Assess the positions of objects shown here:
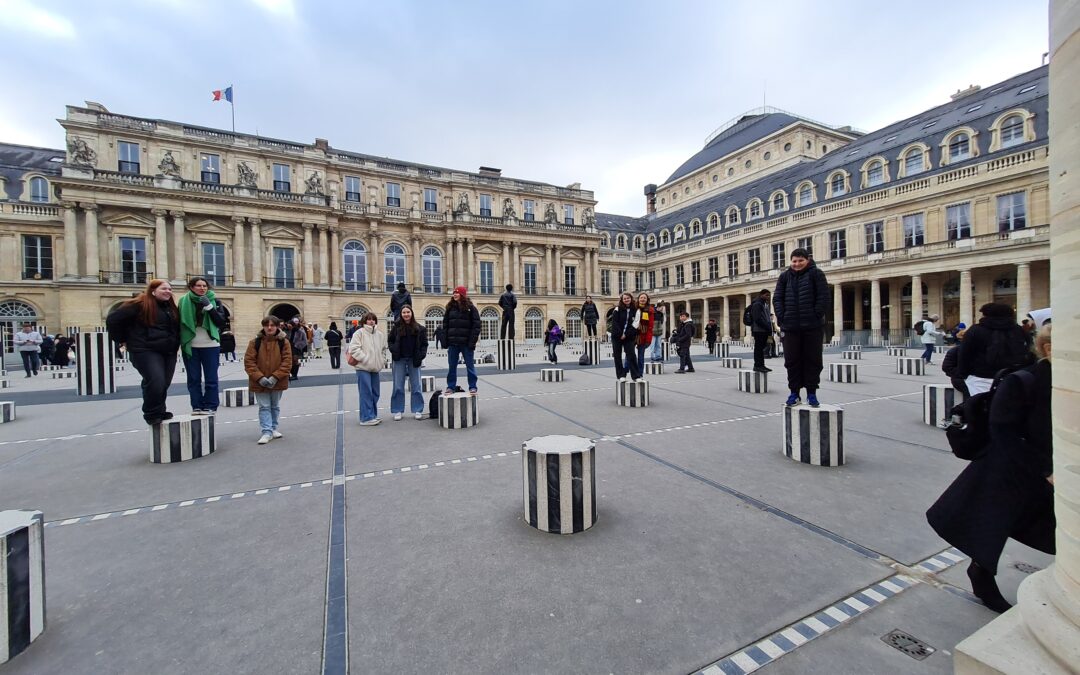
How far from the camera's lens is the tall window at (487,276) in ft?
143

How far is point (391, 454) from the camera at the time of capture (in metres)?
4.93

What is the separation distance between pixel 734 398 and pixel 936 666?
6871 mm

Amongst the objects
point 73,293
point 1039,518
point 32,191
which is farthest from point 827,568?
point 32,191

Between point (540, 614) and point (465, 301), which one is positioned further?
point (465, 301)

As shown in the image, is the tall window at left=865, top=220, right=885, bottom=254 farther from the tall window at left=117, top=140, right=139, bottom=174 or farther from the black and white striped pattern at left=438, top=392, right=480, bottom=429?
the tall window at left=117, top=140, right=139, bottom=174

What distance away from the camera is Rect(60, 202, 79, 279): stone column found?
2884 centimetres

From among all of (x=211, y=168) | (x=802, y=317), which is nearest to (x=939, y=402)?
(x=802, y=317)

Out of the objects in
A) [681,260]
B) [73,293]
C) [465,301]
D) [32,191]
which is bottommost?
[465,301]

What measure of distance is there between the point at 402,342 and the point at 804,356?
5.75 meters

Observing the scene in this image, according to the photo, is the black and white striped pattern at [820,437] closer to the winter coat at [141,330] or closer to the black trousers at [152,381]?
the black trousers at [152,381]

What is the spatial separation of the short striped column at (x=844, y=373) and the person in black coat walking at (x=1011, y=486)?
949 cm

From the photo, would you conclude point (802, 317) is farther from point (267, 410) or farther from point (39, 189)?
point (39, 189)

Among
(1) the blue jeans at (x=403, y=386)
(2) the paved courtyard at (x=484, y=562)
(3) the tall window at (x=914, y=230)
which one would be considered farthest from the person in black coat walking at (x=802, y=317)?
(3) the tall window at (x=914, y=230)

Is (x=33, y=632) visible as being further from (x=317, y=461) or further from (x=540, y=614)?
(x=317, y=461)
